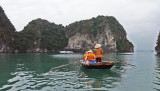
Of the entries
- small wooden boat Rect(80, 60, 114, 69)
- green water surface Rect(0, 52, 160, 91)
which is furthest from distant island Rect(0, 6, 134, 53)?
small wooden boat Rect(80, 60, 114, 69)

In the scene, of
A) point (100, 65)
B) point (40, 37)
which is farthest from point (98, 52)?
point (40, 37)

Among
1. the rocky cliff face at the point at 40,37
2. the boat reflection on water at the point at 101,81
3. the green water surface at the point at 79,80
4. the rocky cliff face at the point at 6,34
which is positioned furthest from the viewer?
the rocky cliff face at the point at 40,37

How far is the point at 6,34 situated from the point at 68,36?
4577cm

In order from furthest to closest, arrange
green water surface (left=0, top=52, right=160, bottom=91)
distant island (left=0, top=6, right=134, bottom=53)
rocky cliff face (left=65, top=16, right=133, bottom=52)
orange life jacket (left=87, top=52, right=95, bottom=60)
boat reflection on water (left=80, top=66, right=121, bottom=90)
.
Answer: rocky cliff face (left=65, top=16, right=133, bottom=52), distant island (left=0, top=6, right=134, bottom=53), orange life jacket (left=87, top=52, right=95, bottom=60), boat reflection on water (left=80, top=66, right=121, bottom=90), green water surface (left=0, top=52, right=160, bottom=91)

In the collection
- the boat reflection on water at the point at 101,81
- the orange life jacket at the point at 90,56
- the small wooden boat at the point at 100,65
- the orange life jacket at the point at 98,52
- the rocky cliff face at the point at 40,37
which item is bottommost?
the boat reflection on water at the point at 101,81

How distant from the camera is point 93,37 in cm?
10700

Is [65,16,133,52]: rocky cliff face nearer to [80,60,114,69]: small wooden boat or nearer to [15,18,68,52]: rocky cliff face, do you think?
[15,18,68,52]: rocky cliff face

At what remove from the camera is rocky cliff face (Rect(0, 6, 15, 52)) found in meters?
83.1

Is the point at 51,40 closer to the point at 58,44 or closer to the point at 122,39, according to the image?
the point at 58,44

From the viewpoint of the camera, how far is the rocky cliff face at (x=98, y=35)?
104188 mm

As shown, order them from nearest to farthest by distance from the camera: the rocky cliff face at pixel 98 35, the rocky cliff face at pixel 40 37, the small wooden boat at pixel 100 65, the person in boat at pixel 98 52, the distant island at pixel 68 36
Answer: the small wooden boat at pixel 100 65
the person in boat at pixel 98 52
the distant island at pixel 68 36
the rocky cliff face at pixel 40 37
the rocky cliff face at pixel 98 35

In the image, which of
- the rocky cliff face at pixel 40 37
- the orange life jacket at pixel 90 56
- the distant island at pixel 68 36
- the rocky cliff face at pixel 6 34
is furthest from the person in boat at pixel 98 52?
the rocky cliff face at pixel 40 37

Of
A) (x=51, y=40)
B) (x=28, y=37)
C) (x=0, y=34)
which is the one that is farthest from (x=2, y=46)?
(x=51, y=40)

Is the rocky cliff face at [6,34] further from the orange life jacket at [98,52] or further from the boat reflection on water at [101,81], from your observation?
the boat reflection on water at [101,81]
